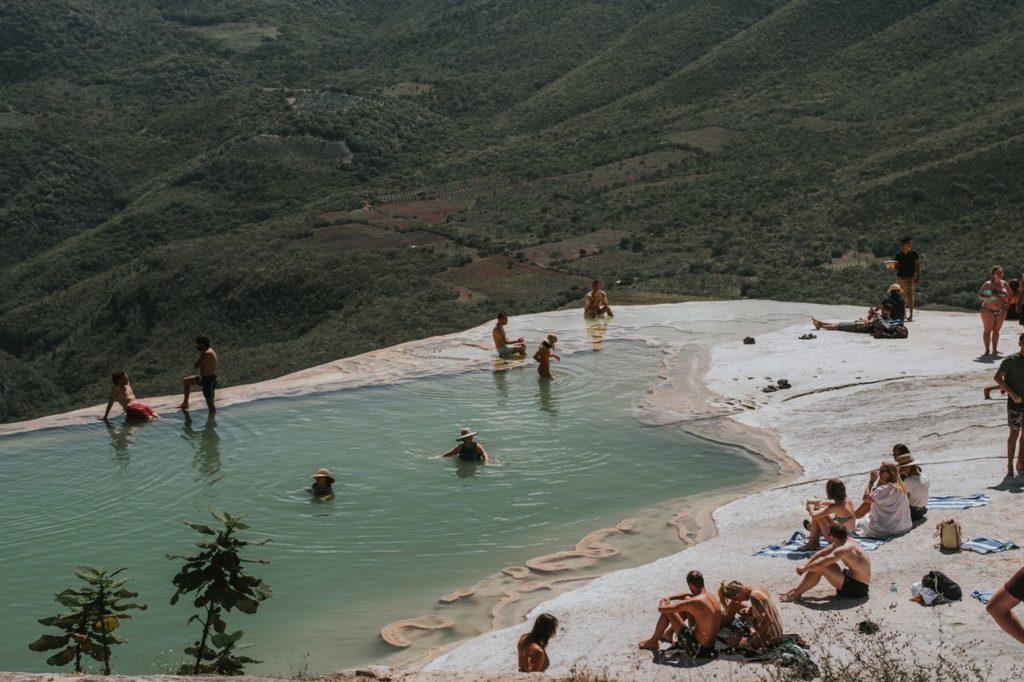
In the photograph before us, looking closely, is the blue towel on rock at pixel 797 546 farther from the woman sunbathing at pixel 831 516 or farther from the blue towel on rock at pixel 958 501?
the blue towel on rock at pixel 958 501

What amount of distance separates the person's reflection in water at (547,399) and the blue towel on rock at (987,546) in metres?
8.30

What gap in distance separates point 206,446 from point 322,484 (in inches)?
122

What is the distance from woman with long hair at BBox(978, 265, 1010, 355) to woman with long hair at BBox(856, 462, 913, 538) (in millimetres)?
6224

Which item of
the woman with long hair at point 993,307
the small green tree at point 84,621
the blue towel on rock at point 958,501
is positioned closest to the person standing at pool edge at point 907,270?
Answer: the woman with long hair at point 993,307

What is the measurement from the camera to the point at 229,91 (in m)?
91.1

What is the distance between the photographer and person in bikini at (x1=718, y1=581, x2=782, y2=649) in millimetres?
9366

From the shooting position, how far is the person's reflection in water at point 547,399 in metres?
18.7

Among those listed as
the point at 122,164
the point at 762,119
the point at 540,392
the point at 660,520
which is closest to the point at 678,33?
the point at 762,119

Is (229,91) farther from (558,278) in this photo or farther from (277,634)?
(277,634)

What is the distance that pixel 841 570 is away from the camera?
1032 centimetres

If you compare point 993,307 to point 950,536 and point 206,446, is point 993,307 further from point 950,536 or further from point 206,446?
point 206,446

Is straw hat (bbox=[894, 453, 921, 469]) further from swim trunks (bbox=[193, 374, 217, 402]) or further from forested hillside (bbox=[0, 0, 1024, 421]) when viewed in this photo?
forested hillside (bbox=[0, 0, 1024, 421])

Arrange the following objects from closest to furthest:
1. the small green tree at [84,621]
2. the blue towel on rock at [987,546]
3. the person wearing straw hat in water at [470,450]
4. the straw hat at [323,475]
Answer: the small green tree at [84,621] → the blue towel on rock at [987,546] → the straw hat at [323,475] → the person wearing straw hat in water at [470,450]

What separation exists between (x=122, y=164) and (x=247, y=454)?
232 feet
